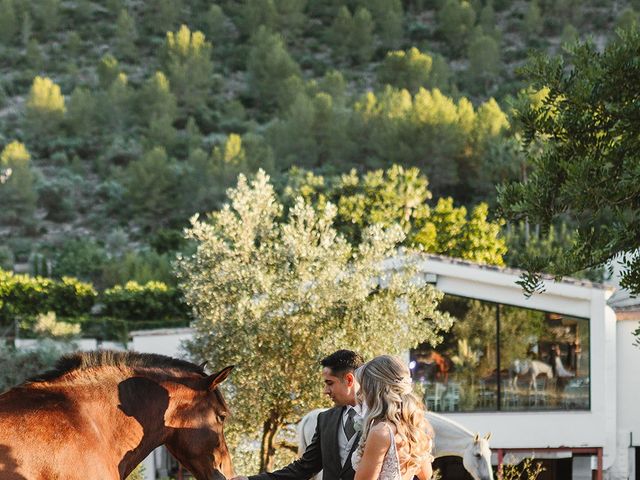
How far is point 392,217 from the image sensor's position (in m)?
52.2

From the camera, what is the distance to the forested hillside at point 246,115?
78688mm

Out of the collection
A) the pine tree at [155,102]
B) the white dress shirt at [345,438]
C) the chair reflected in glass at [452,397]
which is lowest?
the white dress shirt at [345,438]

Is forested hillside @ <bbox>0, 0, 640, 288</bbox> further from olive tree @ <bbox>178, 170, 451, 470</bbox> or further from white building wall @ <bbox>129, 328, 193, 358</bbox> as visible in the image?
olive tree @ <bbox>178, 170, 451, 470</bbox>

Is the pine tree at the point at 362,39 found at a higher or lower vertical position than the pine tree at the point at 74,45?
higher

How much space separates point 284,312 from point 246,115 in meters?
115

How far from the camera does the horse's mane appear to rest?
697cm

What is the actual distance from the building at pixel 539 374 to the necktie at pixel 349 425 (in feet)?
68.2

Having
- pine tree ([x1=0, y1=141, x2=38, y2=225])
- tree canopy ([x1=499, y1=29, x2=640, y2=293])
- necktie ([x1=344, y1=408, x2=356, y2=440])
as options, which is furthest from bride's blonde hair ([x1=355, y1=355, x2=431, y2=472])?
pine tree ([x1=0, y1=141, x2=38, y2=225])

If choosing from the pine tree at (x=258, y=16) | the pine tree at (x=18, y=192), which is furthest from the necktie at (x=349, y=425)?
the pine tree at (x=258, y=16)

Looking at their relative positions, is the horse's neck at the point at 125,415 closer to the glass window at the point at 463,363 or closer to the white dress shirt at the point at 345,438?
the white dress shirt at the point at 345,438

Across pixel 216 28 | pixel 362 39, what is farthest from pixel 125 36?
pixel 362 39

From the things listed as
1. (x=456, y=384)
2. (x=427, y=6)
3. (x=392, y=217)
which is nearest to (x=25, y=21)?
(x=427, y=6)

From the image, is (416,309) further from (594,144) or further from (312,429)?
(594,144)

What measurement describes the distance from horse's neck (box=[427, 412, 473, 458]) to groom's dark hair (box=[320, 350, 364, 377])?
9283mm
